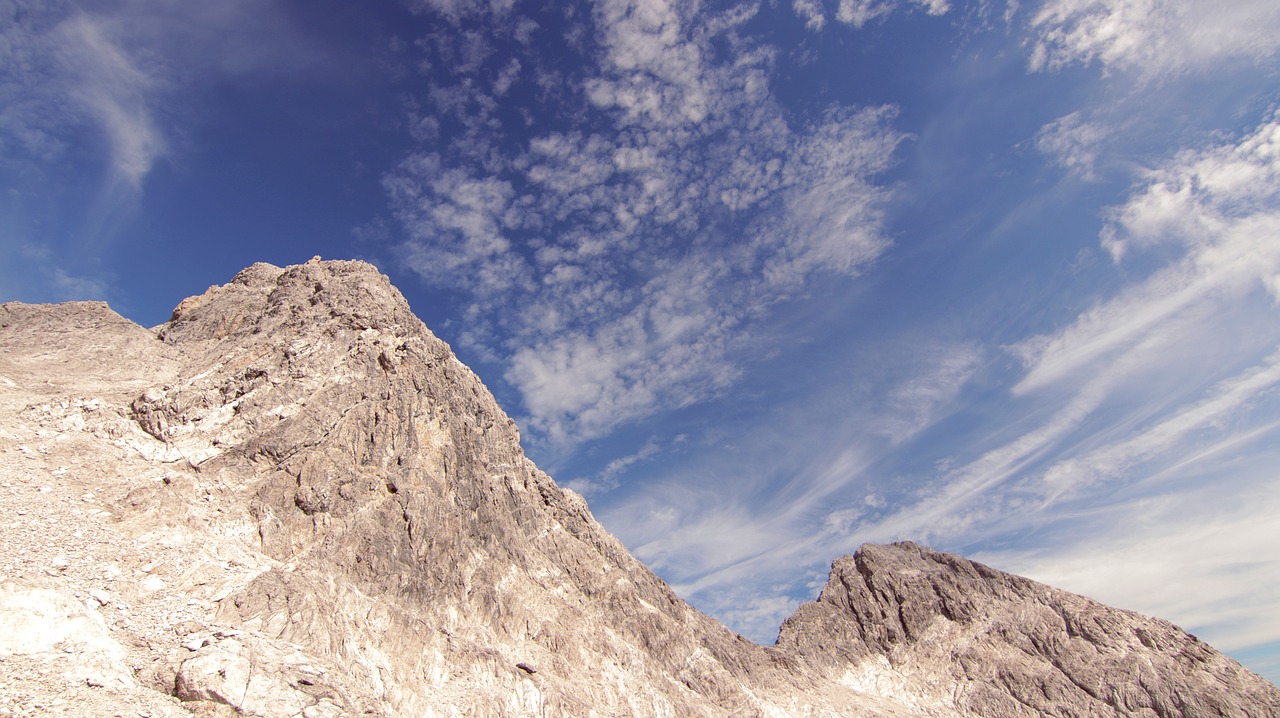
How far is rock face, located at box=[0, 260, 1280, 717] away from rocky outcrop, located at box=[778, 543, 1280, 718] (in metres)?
0.29

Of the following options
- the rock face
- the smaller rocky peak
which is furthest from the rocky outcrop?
the smaller rocky peak

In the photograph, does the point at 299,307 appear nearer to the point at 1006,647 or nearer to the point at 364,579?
the point at 364,579

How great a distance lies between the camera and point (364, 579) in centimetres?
4666

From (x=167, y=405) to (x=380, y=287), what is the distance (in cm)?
2734

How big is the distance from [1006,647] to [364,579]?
238 feet

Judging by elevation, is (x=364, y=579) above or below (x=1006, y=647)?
above

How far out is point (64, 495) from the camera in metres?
38.2

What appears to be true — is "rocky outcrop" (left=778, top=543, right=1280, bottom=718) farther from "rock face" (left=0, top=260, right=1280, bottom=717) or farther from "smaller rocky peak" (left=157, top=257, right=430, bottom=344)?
"smaller rocky peak" (left=157, top=257, right=430, bottom=344)

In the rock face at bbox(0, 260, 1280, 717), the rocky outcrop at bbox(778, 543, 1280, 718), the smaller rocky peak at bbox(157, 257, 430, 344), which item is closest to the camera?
the rock face at bbox(0, 260, 1280, 717)

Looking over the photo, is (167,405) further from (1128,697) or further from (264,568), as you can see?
(1128,697)

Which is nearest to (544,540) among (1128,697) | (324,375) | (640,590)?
(640,590)

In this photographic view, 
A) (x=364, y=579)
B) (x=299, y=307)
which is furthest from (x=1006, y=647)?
(x=299, y=307)

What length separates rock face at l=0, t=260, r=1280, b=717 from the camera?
1249 inches

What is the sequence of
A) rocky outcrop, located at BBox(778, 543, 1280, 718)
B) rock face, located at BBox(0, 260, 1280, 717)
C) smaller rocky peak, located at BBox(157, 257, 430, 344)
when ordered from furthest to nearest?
1. smaller rocky peak, located at BBox(157, 257, 430, 344)
2. rocky outcrop, located at BBox(778, 543, 1280, 718)
3. rock face, located at BBox(0, 260, 1280, 717)
